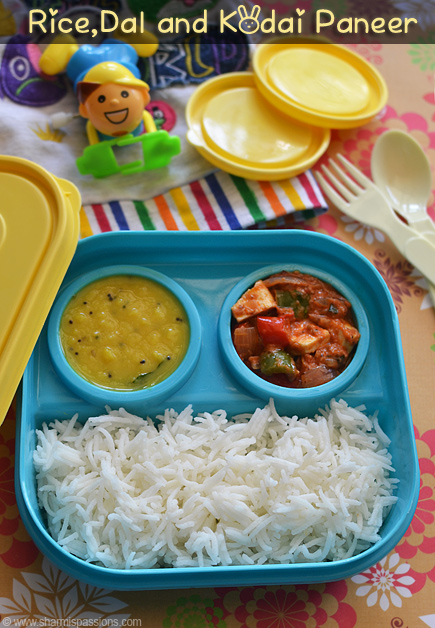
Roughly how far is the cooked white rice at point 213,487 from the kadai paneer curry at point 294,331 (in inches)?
5.2

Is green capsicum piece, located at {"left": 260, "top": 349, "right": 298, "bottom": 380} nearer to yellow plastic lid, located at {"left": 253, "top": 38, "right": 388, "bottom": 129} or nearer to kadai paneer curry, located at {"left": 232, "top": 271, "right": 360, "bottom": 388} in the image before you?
kadai paneer curry, located at {"left": 232, "top": 271, "right": 360, "bottom": 388}

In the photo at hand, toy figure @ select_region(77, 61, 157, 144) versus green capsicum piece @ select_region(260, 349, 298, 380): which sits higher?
toy figure @ select_region(77, 61, 157, 144)

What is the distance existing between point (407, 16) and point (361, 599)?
273cm

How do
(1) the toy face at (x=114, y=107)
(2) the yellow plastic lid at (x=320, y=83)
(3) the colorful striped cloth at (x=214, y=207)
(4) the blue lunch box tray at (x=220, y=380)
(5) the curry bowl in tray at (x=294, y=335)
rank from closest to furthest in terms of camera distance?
1. (4) the blue lunch box tray at (x=220, y=380)
2. (5) the curry bowl in tray at (x=294, y=335)
3. (1) the toy face at (x=114, y=107)
4. (3) the colorful striped cloth at (x=214, y=207)
5. (2) the yellow plastic lid at (x=320, y=83)

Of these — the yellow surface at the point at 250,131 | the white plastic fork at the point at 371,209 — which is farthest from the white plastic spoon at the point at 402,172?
the yellow surface at the point at 250,131

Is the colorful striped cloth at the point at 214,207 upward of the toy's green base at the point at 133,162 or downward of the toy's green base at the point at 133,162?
downward

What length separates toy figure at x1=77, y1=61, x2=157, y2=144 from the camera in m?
2.23

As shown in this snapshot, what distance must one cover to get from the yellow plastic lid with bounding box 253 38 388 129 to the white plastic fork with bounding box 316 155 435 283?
0.68 feet

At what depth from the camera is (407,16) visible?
2.99m

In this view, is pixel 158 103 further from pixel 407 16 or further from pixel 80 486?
pixel 80 486

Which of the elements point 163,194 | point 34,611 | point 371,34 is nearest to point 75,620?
point 34,611

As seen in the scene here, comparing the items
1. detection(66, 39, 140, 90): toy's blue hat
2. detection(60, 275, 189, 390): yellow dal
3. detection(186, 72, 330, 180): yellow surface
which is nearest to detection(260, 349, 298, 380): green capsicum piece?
detection(60, 275, 189, 390): yellow dal

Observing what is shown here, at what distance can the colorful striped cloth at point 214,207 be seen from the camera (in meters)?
2.34

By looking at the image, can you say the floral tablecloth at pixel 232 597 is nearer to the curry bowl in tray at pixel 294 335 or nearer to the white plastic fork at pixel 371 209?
the curry bowl in tray at pixel 294 335
